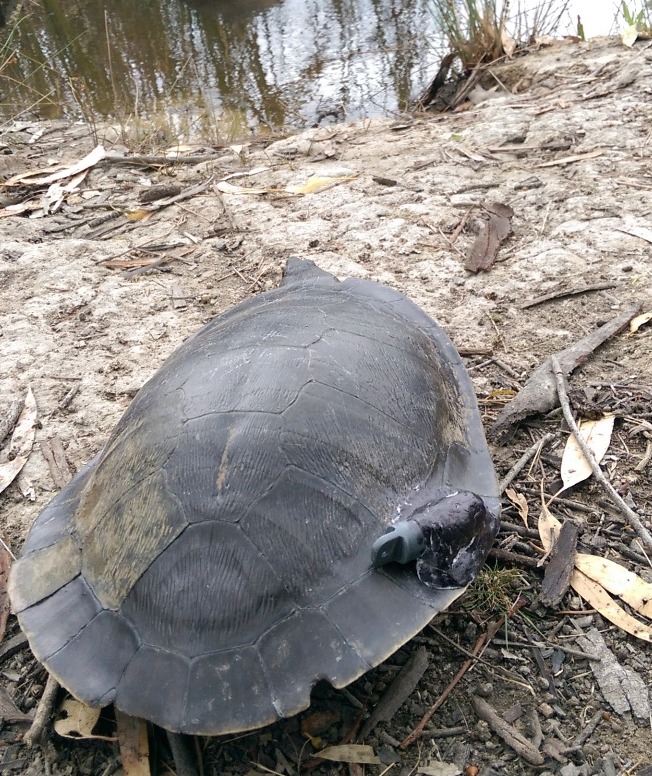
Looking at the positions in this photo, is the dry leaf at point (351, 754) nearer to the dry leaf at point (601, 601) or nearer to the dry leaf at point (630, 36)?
the dry leaf at point (601, 601)

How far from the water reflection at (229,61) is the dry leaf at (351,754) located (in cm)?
686

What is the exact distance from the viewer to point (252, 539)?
1.82 m

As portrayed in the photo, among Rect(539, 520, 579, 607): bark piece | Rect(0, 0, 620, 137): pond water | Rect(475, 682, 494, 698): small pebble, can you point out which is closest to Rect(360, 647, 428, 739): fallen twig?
Rect(475, 682, 494, 698): small pebble

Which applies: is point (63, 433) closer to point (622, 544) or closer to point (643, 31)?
point (622, 544)

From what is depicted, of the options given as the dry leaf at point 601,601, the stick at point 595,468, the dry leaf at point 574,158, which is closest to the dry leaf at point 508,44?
the dry leaf at point 574,158

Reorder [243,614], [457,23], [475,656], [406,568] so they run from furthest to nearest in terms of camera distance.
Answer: [457,23], [475,656], [406,568], [243,614]

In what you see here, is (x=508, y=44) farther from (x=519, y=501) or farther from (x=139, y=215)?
(x=519, y=501)

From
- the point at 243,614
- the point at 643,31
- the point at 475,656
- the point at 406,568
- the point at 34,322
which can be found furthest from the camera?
the point at 643,31

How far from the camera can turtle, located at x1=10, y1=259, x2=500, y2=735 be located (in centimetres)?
176

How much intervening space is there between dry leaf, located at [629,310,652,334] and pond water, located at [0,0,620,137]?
5.29m

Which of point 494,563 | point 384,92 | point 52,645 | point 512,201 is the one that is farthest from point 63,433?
point 384,92

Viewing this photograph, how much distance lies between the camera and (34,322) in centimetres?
403

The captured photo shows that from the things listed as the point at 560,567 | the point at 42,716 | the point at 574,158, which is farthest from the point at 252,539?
the point at 574,158

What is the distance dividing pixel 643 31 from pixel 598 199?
3.98m
